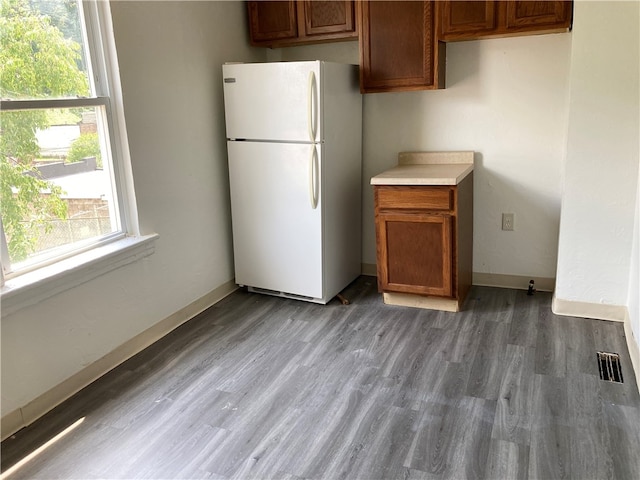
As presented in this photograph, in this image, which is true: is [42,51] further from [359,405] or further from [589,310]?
[589,310]

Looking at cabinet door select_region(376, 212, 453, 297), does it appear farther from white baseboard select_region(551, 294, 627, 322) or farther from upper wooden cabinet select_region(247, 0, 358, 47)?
upper wooden cabinet select_region(247, 0, 358, 47)

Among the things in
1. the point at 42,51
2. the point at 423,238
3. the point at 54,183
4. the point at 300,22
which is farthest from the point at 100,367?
the point at 300,22

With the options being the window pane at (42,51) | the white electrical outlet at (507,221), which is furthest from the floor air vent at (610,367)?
the window pane at (42,51)

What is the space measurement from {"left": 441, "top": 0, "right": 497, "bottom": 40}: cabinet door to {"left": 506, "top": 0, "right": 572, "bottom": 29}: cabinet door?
9 centimetres

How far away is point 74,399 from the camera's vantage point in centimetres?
241

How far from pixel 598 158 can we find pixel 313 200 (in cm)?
155

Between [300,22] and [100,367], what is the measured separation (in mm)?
2329

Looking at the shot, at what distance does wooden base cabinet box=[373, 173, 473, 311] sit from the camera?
301 centimetres

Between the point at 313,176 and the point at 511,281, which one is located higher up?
the point at 313,176

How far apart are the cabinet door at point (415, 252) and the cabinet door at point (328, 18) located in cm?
118

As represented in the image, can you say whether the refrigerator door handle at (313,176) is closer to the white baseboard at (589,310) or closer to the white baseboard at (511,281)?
the white baseboard at (511,281)

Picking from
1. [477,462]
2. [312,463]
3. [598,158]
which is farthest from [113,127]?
[598,158]

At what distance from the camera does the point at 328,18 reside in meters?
3.32

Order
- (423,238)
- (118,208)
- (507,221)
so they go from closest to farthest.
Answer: (118,208), (423,238), (507,221)
